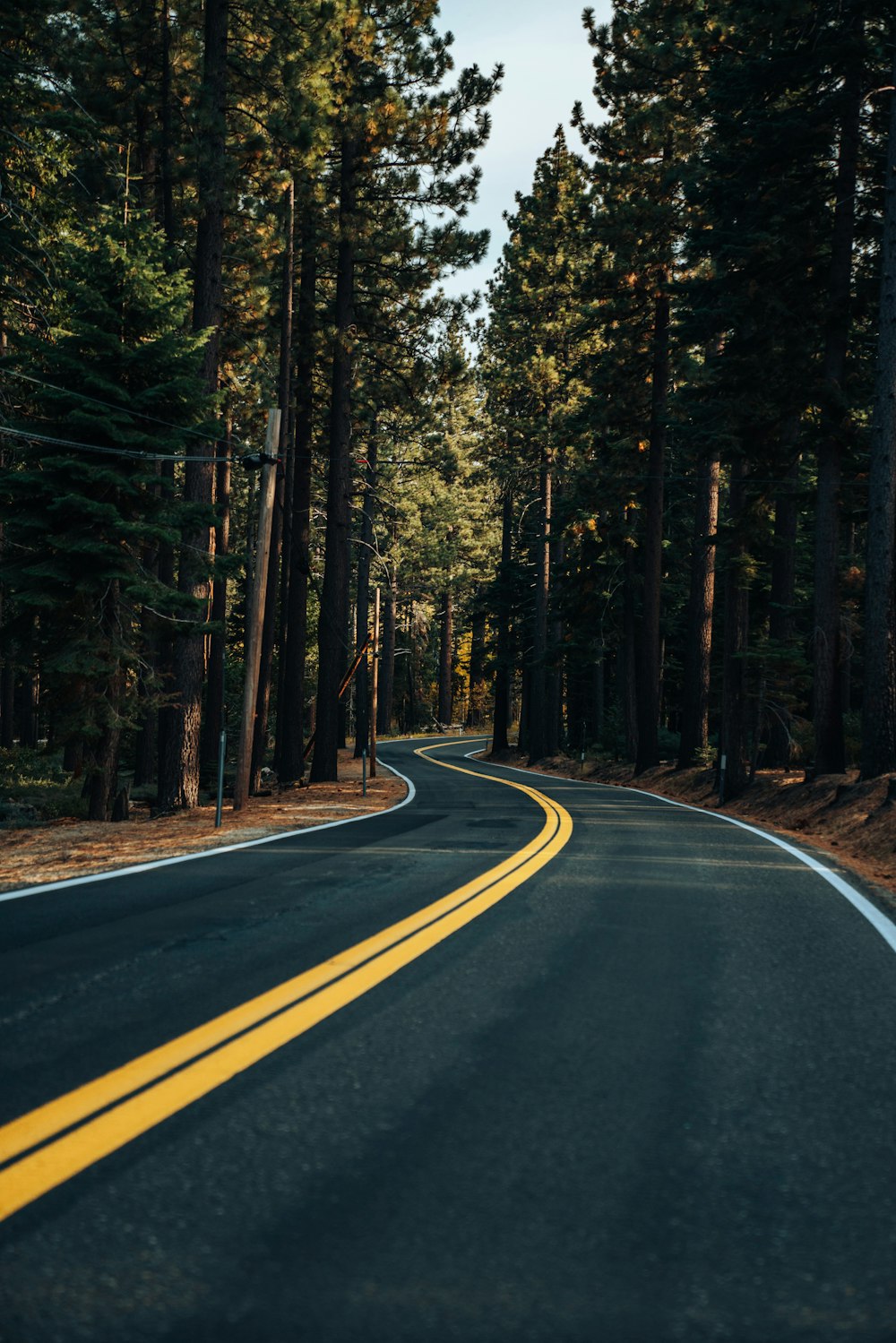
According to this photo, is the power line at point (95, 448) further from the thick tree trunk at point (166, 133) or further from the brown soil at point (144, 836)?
the thick tree trunk at point (166, 133)

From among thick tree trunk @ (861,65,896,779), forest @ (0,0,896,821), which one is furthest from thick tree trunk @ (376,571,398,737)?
thick tree trunk @ (861,65,896,779)

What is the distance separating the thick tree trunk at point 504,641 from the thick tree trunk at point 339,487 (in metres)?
23.4

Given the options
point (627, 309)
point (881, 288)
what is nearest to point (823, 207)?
point (881, 288)

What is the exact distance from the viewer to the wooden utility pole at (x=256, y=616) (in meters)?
16.9

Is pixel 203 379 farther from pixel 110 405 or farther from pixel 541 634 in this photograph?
pixel 541 634

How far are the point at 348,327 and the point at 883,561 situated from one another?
1417cm

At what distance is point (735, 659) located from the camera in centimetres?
2259

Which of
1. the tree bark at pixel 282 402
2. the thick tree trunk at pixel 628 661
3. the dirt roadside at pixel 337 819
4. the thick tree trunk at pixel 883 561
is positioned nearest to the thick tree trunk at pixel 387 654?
the thick tree trunk at pixel 628 661

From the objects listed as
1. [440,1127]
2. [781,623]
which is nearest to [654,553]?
[781,623]

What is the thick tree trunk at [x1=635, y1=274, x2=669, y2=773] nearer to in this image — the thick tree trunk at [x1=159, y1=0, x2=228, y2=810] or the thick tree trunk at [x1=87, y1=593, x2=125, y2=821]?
the thick tree trunk at [x1=159, y1=0, x2=228, y2=810]

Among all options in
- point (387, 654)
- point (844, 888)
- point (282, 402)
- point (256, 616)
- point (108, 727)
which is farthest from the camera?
point (387, 654)

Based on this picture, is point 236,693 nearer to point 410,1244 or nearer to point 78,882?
point 78,882

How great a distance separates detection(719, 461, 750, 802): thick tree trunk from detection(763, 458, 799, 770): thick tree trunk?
787 mm

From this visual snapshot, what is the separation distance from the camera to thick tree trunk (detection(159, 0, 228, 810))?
18609 mm
